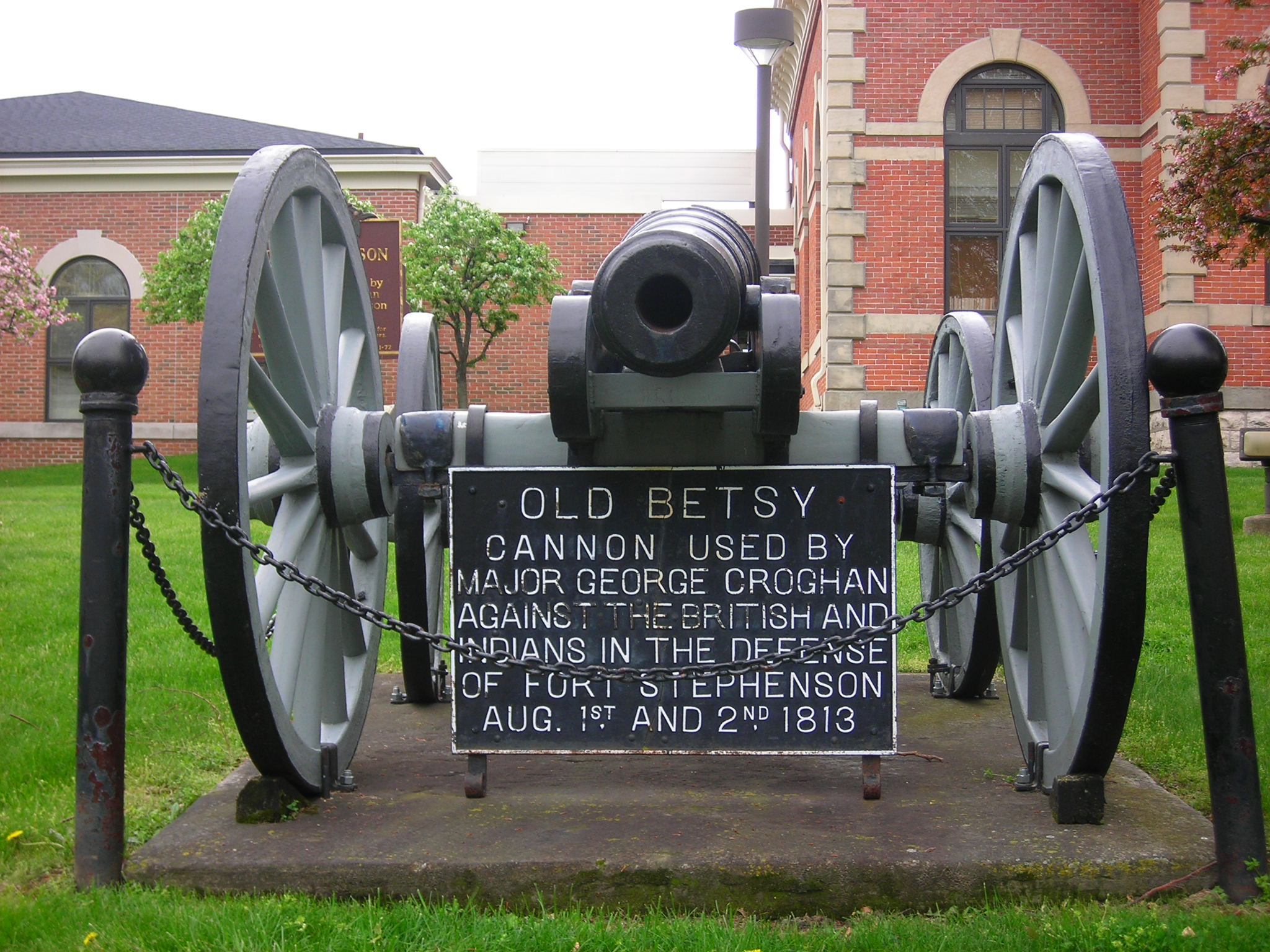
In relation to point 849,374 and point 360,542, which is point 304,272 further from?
point 849,374

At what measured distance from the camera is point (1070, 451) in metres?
3.56

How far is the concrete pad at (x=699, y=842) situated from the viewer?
2.88m

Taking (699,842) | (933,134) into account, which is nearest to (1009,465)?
(699,842)

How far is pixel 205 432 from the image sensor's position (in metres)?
2.97

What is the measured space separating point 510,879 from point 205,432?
4.24ft

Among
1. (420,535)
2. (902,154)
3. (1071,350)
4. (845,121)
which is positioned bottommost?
(420,535)

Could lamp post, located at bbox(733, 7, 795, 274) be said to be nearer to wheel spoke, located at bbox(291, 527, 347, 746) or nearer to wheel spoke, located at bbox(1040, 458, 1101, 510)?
wheel spoke, located at bbox(1040, 458, 1101, 510)

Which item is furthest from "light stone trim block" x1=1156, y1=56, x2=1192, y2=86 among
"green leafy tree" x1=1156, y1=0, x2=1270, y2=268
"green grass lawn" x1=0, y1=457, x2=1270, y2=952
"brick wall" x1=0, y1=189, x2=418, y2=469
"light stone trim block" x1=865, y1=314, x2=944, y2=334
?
"brick wall" x1=0, y1=189, x2=418, y2=469

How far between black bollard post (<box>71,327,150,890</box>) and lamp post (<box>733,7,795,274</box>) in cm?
727

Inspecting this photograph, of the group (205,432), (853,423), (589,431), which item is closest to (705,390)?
(589,431)

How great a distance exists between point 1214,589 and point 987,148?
14806mm

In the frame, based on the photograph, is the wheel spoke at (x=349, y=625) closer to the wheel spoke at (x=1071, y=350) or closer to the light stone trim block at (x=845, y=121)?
the wheel spoke at (x=1071, y=350)

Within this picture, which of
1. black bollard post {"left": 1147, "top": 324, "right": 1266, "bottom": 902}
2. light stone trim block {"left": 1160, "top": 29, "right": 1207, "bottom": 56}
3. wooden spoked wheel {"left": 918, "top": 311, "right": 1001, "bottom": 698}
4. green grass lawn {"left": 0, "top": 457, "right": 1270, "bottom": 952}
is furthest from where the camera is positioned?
light stone trim block {"left": 1160, "top": 29, "right": 1207, "bottom": 56}

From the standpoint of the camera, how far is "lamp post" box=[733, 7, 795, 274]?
9.84 m
